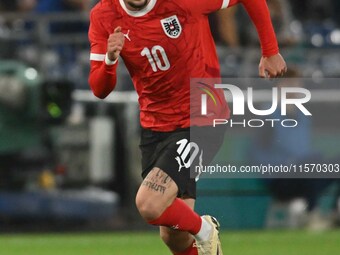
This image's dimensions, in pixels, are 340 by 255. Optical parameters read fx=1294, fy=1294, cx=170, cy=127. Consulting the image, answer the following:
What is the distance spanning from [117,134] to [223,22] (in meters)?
1.81

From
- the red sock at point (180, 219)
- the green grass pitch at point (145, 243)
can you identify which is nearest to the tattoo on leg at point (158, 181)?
the red sock at point (180, 219)

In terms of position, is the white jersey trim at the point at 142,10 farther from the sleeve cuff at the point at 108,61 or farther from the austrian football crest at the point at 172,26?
the sleeve cuff at the point at 108,61

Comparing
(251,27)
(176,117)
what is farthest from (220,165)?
(176,117)

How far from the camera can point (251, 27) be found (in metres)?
14.5

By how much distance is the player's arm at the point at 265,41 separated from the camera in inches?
314

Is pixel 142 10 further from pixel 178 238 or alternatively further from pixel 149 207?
pixel 178 238

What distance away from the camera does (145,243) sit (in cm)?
1189

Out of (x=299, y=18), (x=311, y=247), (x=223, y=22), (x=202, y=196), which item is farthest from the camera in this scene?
(x=299, y=18)

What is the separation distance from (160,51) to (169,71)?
0.49ft

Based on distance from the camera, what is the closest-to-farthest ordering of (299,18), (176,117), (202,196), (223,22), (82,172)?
1. (176,117)
2. (202,196)
3. (82,172)
4. (223,22)
5. (299,18)

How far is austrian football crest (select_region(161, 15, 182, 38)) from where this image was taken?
313 inches

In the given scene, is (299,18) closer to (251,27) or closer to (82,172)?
(251,27)

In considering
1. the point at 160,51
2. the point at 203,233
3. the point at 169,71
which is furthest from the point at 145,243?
the point at 160,51

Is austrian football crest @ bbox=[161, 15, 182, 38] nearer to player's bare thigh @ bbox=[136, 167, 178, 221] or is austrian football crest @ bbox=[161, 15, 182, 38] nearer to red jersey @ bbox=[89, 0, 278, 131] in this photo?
red jersey @ bbox=[89, 0, 278, 131]
